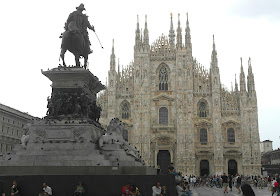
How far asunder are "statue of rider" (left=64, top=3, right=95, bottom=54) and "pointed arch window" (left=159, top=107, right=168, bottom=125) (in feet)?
121

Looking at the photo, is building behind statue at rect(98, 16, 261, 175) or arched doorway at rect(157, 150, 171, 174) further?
arched doorway at rect(157, 150, 171, 174)

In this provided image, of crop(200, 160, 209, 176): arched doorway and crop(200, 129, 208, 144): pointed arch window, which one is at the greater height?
crop(200, 129, 208, 144): pointed arch window

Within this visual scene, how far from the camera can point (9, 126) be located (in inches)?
1933

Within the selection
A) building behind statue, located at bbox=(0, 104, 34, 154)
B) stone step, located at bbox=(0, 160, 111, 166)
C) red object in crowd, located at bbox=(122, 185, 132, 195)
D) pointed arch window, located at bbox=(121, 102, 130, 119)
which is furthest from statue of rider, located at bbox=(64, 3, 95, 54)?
pointed arch window, located at bbox=(121, 102, 130, 119)

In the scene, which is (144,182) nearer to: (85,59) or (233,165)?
(85,59)

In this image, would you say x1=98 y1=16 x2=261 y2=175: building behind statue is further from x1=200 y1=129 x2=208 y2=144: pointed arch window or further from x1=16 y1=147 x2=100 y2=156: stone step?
x1=16 y1=147 x2=100 y2=156: stone step

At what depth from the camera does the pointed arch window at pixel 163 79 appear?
2051 inches

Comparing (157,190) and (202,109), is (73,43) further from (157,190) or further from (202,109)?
(202,109)

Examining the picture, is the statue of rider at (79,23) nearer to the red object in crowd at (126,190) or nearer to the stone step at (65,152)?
the stone step at (65,152)

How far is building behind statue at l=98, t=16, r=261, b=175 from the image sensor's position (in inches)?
1923

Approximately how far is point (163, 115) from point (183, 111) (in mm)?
3156

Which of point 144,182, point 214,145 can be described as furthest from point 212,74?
point 144,182

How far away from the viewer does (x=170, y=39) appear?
54.1 metres

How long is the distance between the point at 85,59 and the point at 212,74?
1504 inches
